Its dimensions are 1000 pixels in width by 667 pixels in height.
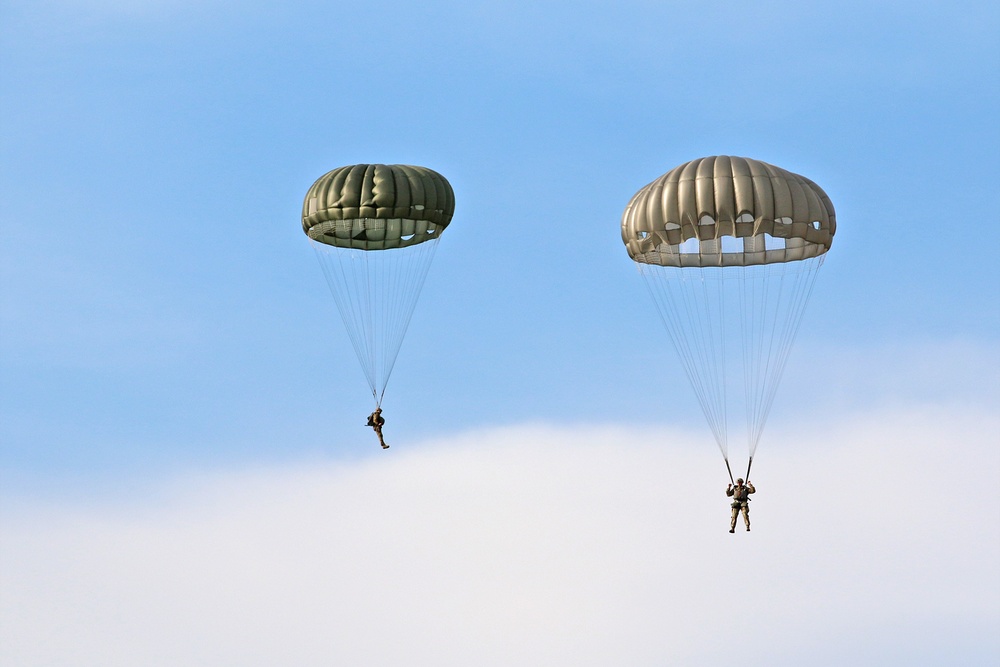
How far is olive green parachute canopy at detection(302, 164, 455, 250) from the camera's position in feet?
157

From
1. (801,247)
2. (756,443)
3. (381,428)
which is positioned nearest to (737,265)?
(801,247)

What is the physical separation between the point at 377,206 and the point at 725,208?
8.97m

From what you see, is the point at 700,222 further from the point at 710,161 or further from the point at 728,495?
the point at 728,495

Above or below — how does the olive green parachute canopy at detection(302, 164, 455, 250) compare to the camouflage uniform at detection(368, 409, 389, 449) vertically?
above

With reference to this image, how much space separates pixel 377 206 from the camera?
47688 mm

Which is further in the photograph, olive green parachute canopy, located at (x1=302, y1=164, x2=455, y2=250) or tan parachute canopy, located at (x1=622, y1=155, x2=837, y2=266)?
olive green parachute canopy, located at (x1=302, y1=164, x2=455, y2=250)

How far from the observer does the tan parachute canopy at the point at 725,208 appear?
43281 millimetres

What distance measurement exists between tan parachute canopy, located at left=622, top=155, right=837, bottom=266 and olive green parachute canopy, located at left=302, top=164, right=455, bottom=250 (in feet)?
18.5

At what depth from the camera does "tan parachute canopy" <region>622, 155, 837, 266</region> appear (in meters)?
43.3

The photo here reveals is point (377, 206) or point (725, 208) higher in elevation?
point (377, 206)

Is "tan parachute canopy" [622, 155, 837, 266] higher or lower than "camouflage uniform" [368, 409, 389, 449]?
higher

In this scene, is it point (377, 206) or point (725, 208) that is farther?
point (377, 206)

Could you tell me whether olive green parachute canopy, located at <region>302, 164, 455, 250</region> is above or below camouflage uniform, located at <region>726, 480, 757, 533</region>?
above

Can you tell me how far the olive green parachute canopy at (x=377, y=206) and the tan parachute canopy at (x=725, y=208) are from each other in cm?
565
